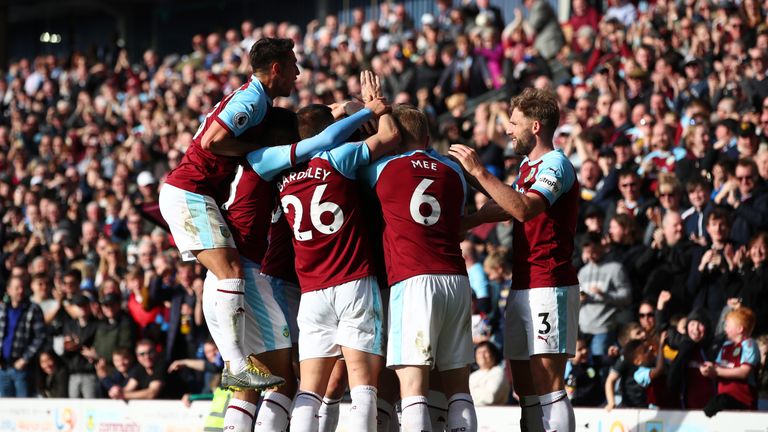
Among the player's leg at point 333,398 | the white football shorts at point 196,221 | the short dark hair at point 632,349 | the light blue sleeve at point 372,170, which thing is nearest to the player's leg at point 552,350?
the light blue sleeve at point 372,170

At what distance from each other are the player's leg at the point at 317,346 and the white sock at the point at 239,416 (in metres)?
0.36

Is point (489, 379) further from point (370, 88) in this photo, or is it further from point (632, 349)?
point (370, 88)

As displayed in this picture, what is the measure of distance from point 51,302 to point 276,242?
7970 millimetres

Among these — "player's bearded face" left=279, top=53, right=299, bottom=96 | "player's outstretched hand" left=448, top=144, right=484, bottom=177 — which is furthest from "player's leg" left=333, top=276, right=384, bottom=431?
"player's bearded face" left=279, top=53, right=299, bottom=96

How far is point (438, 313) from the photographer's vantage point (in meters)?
7.10

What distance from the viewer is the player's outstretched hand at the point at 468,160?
23.8 ft

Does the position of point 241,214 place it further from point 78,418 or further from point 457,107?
point 457,107

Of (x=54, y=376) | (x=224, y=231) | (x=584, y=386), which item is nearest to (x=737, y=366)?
(x=584, y=386)

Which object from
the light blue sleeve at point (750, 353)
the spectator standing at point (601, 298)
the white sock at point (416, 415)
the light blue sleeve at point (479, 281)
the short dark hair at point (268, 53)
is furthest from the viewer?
the light blue sleeve at point (479, 281)

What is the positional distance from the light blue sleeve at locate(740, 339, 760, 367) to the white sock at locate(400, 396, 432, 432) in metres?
3.66

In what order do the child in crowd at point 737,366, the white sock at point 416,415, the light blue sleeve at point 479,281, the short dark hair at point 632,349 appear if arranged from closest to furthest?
1. the white sock at point 416,415
2. the child in crowd at point 737,366
3. the short dark hair at point 632,349
4. the light blue sleeve at point 479,281

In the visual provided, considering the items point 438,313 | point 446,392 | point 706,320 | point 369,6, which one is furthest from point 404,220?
point 369,6

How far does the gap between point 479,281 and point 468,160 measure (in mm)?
5130

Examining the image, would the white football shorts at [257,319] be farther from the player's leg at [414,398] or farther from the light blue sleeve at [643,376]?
the light blue sleeve at [643,376]
